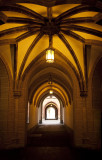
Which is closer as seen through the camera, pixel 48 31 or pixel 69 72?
pixel 48 31

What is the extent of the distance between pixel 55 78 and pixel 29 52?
6621mm

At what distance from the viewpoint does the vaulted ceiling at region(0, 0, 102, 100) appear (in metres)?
5.80

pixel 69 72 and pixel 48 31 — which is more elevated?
pixel 48 31

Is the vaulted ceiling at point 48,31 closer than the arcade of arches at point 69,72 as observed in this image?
Yes

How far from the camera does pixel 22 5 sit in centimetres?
588

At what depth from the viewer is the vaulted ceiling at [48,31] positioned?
5797 mm

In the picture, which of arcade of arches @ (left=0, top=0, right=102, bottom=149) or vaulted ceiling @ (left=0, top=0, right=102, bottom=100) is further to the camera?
arcade of arches @ (left=0, top=0, right=102, bottom=149)

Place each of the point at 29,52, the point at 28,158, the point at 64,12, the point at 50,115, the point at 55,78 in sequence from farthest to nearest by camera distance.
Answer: the point at 50,115
the point at 55,78
the point at 29,52
the point at 28,158
the point at 64,12

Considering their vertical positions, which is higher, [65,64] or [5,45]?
[5,45]

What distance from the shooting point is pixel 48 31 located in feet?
24.3

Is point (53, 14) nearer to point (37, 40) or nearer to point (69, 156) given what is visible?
point (37, 40)

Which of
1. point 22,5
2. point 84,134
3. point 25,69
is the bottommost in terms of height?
point 84,134

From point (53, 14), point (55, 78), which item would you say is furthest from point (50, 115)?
point (53, 14)

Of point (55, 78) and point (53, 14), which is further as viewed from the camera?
point (55, 78)
